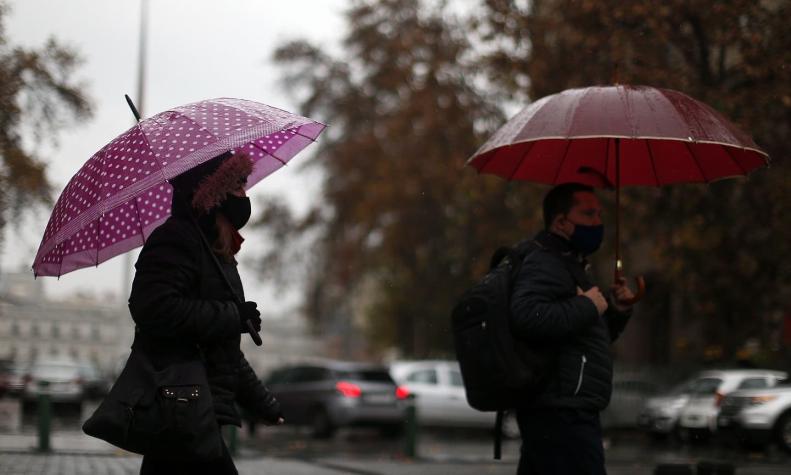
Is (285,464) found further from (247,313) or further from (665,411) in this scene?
(665,411)

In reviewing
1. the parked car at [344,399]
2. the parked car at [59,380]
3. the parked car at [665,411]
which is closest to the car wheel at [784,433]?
the parked car at [665,411]

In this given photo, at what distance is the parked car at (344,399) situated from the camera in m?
24.2

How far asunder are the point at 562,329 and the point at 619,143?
1.88m

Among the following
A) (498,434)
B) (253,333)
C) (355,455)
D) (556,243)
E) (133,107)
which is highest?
(133,107)

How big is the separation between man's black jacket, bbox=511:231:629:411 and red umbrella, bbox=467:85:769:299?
0.67 m

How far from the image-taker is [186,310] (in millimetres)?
4371

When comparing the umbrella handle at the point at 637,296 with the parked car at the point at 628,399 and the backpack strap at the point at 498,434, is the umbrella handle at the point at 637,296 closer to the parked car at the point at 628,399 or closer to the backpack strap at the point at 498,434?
the backpack strap at the point at 498,434

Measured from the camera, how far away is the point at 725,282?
2373 cm

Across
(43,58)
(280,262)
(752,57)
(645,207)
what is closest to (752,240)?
(645,207)

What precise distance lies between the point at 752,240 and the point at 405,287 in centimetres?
1645

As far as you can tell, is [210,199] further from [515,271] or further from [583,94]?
[583,94]

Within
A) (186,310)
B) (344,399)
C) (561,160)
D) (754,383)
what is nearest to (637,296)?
(561,160)

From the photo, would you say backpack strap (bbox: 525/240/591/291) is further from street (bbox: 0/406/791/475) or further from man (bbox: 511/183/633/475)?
street (bbox: 0/406/791/475)

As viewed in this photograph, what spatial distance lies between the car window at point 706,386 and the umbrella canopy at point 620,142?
1815 cm
